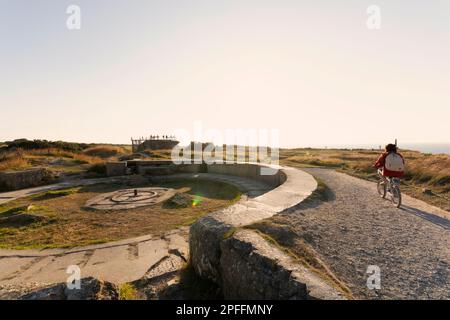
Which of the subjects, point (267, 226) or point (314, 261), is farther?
point (267, 226)

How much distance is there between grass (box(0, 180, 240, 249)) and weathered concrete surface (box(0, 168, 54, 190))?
10.8 ft

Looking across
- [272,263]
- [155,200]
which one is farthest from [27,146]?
[272,263]

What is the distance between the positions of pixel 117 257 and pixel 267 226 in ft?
12.0

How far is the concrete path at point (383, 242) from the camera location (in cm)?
362

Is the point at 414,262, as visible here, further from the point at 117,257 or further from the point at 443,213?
the point at 117,257

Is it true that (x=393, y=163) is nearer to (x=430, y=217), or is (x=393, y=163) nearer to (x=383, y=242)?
(x=430, y=217)

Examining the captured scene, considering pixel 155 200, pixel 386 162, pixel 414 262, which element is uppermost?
pixel 386 162

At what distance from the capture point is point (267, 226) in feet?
16.6

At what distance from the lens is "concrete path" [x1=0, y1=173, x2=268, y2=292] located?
219 inches

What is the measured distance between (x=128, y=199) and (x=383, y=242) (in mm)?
10287

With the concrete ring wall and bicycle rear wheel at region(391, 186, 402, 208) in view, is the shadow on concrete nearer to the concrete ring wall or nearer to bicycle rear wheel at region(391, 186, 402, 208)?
bicycle rear wheel at region(391, 186, 402, 208)

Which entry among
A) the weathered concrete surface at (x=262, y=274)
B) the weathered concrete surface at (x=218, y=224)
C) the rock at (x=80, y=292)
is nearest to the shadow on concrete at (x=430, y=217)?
the weathered concrete surface at (x=218, y=224)

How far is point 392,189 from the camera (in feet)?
26.3

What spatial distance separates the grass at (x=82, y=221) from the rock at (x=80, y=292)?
3.94m
